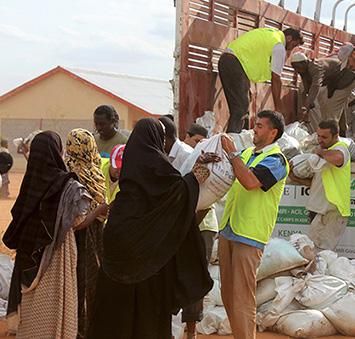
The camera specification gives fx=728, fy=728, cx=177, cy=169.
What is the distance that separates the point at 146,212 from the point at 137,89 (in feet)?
95.6

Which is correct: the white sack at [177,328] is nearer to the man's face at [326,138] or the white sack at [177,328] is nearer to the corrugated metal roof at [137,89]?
the man's face at [326,138]

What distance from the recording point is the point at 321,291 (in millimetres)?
6008

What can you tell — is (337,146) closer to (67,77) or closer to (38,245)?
(38,245)

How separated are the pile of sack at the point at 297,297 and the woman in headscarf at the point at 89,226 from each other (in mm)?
1457

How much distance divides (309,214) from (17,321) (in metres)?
3.84

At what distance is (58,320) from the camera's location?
14.3ft

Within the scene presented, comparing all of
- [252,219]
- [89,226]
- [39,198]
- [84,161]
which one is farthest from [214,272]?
[39,198]

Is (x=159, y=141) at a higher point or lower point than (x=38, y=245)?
higher

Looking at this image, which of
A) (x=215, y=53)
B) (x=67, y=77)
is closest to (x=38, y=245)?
(x=215, y=53)

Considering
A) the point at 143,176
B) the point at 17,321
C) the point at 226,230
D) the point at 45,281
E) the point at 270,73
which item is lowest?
the point at 17,321

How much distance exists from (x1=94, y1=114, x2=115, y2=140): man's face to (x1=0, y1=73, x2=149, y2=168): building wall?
22.5 meters

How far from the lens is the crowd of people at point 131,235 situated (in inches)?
155

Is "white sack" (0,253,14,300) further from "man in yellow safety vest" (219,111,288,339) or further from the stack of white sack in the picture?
"man in yellow safety vest" (219,111,288,339)

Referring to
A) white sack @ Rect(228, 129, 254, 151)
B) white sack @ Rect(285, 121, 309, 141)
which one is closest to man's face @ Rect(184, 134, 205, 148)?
white sack @ Rect(228, 129, 254, 151)
